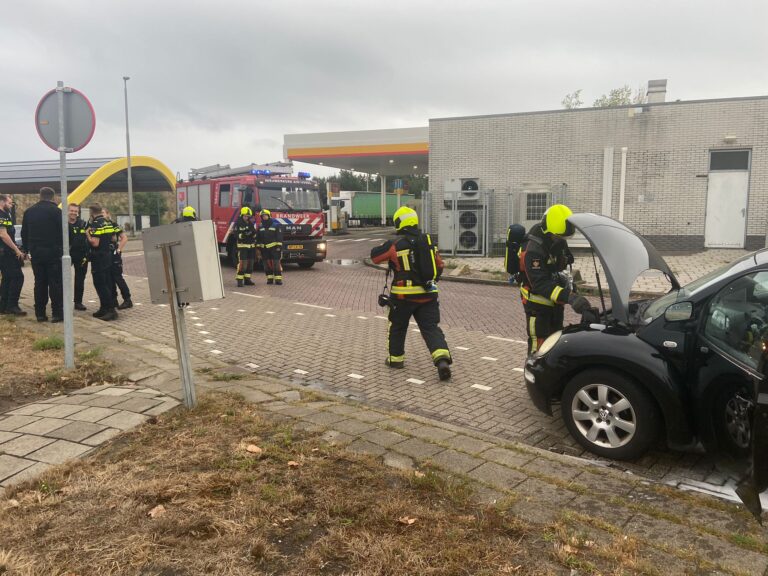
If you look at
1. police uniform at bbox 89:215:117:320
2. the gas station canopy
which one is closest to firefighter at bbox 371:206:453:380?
police uniform at bbox 89:215:117:320

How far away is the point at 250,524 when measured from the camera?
9.18 ft

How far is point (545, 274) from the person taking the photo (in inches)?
214

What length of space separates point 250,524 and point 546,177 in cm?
1825

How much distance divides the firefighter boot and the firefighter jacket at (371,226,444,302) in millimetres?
663

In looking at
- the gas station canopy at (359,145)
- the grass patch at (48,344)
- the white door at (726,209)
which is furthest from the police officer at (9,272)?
the gas station canopy at (359,145)

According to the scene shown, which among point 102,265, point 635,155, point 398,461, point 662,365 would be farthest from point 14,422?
point 635,155

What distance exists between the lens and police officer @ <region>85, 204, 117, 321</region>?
900 centimetres

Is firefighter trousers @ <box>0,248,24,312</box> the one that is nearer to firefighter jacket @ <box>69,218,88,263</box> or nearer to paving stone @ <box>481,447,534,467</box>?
firefighter jacket @ <box>69,218,88,263</box>

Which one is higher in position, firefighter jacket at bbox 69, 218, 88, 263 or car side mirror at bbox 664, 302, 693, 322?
firefighter jacket at bbox 69, 218, 88, 263

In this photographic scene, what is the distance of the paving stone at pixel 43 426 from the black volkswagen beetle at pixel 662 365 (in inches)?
137

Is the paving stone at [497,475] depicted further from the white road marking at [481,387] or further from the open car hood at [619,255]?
the white road marking at [481,387]

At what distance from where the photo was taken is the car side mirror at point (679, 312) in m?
3.81

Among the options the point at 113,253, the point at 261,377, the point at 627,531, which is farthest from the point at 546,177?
the point at 627,531

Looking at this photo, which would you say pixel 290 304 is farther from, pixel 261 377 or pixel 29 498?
pixel 29 498
